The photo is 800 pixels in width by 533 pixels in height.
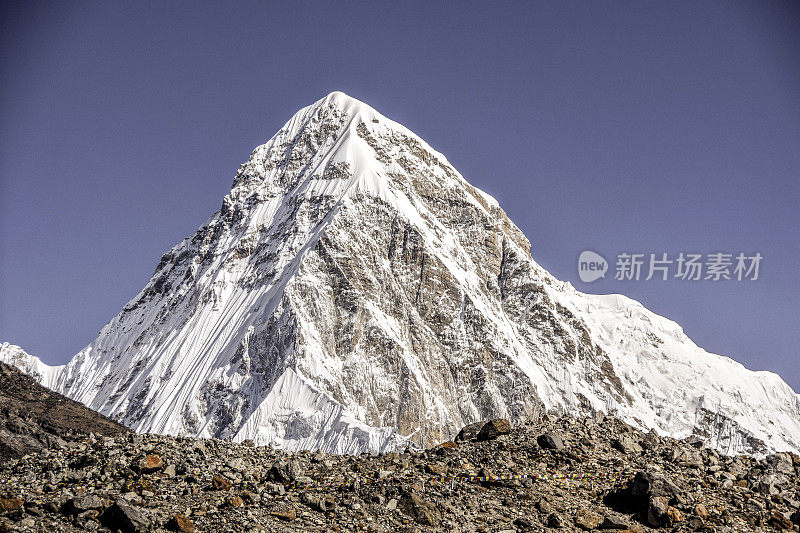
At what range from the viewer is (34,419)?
185 ft

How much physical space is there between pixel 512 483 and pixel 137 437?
1390 cm

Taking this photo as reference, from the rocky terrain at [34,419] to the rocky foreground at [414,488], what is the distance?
72.9 feet

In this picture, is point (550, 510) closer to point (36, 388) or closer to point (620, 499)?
point (620, 499)

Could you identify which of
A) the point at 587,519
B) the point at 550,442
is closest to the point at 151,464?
the point at 550,442

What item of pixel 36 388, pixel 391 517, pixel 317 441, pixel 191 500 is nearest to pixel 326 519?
pixel 391 517

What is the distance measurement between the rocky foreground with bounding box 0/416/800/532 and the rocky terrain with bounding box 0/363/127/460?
22230 mm

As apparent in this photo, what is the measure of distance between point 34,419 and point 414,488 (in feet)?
140

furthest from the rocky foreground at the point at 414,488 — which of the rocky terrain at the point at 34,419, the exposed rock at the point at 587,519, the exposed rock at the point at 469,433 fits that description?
the rocky terrain at the point at 34,419

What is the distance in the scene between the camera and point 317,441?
18875 cm

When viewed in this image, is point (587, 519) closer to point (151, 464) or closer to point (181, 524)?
point (181, 524)

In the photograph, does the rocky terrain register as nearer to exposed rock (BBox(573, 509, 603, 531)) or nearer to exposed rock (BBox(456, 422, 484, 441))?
exposed rock (BBox(456, 422, 484, 441))

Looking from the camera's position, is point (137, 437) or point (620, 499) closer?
point (620, 499)

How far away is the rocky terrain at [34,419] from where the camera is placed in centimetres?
5092

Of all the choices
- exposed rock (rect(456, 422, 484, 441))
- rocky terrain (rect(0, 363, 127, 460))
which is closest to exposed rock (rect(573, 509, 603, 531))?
exposed rock (rect(456, 422, 484, 441))
